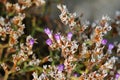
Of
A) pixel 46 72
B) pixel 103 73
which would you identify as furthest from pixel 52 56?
pixel 103 73

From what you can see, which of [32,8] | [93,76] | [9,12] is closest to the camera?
[93,76]

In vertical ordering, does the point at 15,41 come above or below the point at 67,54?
above

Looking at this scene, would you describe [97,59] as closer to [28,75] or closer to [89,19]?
[28,75]

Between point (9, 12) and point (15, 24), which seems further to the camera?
point (9, 12)

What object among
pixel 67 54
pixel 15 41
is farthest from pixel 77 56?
pixel 15 41

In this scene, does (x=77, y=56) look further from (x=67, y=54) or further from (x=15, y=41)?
(x=15, y=41)

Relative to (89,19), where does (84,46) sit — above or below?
below

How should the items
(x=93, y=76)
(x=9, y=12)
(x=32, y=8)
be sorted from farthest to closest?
(x=32, y=8) → (x=9, y=12) → (x=93, y=76)

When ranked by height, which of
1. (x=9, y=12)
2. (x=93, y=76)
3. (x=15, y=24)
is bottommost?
(x=93, y=76)
